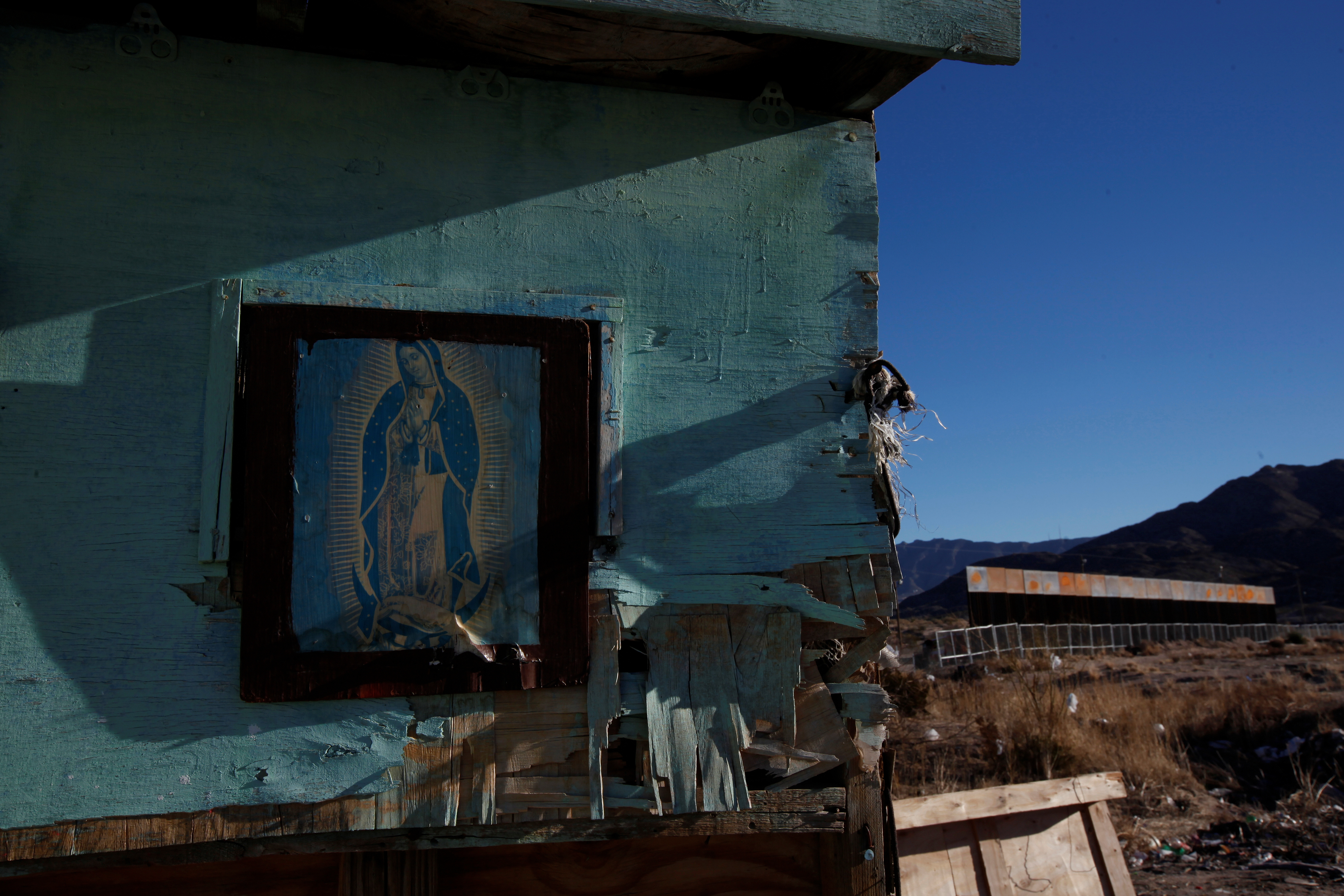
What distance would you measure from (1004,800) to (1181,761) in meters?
5.83

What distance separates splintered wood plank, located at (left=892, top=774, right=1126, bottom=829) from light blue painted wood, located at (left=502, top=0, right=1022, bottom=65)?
13.4 feet

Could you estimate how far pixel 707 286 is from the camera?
10.2ft

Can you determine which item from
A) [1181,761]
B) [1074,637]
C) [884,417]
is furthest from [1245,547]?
[884,417]

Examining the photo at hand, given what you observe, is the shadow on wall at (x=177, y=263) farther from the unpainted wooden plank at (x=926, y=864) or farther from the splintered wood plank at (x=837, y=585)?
the unpainted wooden plank at (x=926, y=864)

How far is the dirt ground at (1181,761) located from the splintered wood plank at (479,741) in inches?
254

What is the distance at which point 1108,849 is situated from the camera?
5.69m

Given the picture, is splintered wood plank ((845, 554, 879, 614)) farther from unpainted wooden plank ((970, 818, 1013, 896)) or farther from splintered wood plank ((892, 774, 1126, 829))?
unpainted wooden plank ((970, 818, 1013, 896))

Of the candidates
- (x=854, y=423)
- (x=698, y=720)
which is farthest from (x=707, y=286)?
(x=698, y=720)

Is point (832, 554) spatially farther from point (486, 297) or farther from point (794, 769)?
point (486, 297)

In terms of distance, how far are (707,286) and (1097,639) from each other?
2233 cm

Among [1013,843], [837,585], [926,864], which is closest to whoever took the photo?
[837,585]

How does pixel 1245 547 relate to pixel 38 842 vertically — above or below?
above

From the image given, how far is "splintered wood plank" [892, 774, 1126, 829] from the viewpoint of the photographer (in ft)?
17.3

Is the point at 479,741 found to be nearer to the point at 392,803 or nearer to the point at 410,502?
the point at 392,803
